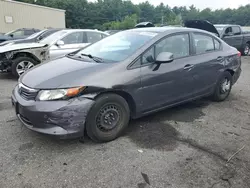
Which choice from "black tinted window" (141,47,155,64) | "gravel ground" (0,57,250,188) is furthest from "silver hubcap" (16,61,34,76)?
"black tinted window" (141,47,155,64)

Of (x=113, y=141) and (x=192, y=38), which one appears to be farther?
(x=192, y=38)

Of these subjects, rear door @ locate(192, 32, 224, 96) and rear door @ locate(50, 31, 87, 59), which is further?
rear door @ locate(50, 31, 87, 59)

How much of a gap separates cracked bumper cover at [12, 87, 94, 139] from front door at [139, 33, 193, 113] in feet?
3.21

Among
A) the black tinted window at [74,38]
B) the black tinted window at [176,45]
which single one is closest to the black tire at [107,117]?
the black tinted window at [176,45]

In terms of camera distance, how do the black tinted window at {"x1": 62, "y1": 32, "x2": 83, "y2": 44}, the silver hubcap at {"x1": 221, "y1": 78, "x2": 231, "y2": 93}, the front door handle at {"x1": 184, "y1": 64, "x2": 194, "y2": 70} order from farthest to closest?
the black tinted window at {"x1": 62, "y1": 32, "x2": 83, "y2": 44} → the silver hubcap at {"x1": 221, "y1": 78, "x2": 231, "y2": 93} → the front door handle at {"x1": 184, "y1": 64, "x2": 194, "y2": 70}

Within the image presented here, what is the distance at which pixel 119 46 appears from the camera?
3844 millimetres

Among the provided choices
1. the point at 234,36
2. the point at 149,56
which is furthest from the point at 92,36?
the point at 234,36

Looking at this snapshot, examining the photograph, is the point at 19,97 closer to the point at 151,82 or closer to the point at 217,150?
the point at 151,82

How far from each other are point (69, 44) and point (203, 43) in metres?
4.48

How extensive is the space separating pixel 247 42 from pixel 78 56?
41.4ft

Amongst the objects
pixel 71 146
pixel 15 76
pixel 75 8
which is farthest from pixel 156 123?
pixel 75 8

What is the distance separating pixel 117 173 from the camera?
2617 mm

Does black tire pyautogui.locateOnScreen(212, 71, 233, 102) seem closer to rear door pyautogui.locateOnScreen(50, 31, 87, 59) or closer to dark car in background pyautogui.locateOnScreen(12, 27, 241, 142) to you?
dark car in background pyautogui.locateOnScreen(12, 27, 241, 142)

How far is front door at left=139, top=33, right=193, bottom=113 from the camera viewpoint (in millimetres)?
3510
